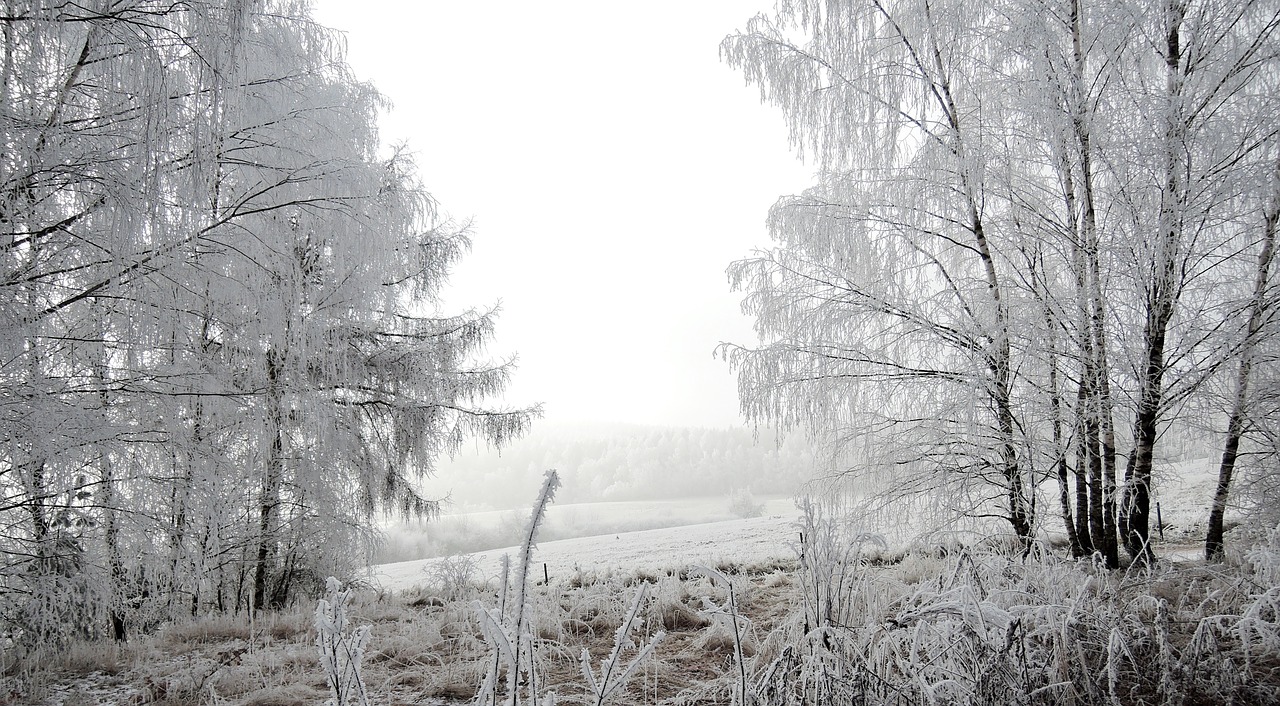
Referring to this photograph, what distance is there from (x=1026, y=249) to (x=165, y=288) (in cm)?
539

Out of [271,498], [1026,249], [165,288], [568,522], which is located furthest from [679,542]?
[568,522]

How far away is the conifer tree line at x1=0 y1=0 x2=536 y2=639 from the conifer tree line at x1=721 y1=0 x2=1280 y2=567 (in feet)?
11.0

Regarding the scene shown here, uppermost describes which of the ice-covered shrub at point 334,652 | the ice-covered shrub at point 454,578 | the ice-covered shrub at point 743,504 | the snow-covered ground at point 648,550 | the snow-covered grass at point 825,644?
the ice-covered shrub at point 334,652

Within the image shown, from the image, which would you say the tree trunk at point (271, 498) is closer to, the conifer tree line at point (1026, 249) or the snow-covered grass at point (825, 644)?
the snow-covered grass at point (825, 644)

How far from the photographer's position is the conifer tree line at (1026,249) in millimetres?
3570

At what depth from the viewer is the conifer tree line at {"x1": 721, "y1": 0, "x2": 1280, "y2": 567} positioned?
357cm

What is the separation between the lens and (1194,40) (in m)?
3.66

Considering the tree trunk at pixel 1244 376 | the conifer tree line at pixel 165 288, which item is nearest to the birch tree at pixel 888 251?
the tree trunk at pixel 1244 376

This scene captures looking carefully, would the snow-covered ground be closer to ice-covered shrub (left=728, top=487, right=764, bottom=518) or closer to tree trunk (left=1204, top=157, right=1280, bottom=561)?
tree trunk (left=1204, top=157, right=1280, bottom=561)

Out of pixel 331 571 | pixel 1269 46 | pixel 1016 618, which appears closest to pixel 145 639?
pixel 331 571

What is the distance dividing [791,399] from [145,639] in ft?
16.0

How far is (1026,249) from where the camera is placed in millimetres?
4262

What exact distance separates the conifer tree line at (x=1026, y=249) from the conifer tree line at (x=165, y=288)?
3.36 meters

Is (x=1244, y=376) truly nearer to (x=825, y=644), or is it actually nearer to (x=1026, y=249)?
(x=1026, y=249)
